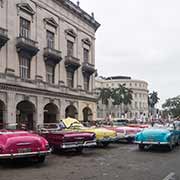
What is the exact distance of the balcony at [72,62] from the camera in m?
41.4

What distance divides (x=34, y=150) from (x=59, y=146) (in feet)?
9.86

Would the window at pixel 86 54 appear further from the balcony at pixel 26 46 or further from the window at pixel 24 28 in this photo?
the window at pixel 24 28

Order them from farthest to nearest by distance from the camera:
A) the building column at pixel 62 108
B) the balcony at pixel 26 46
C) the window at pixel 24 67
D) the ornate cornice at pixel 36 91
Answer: the building column at pixel 62 108 < the window at pixel 24 67 < the balcony at pixel 26 46 < the ornate cornice at pixel 36 91

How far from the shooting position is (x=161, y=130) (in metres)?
17.6

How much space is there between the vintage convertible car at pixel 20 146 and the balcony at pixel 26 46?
69.0ft

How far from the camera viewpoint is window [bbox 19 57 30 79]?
3353cm

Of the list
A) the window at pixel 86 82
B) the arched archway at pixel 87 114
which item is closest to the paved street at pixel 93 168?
the window at pixel 86 82

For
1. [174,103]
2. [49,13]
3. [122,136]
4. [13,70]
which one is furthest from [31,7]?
[174,103]

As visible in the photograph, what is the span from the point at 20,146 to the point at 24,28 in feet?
80.3

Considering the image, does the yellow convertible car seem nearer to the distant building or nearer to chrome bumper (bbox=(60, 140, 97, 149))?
chrome bumper (bbox=(60, 140, 97, 149))

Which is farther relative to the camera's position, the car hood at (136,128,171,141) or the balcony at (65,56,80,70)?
the balcony at (65,56,80,70)

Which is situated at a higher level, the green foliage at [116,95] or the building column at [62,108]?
the green foliage at [116,95]

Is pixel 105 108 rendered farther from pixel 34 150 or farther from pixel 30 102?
pixel 34 150

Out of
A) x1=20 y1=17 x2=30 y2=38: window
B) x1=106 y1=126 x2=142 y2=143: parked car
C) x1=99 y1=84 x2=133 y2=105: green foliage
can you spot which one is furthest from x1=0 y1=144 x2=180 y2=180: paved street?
x1=99 y1=84 x2=133 y2=105: green foliage
